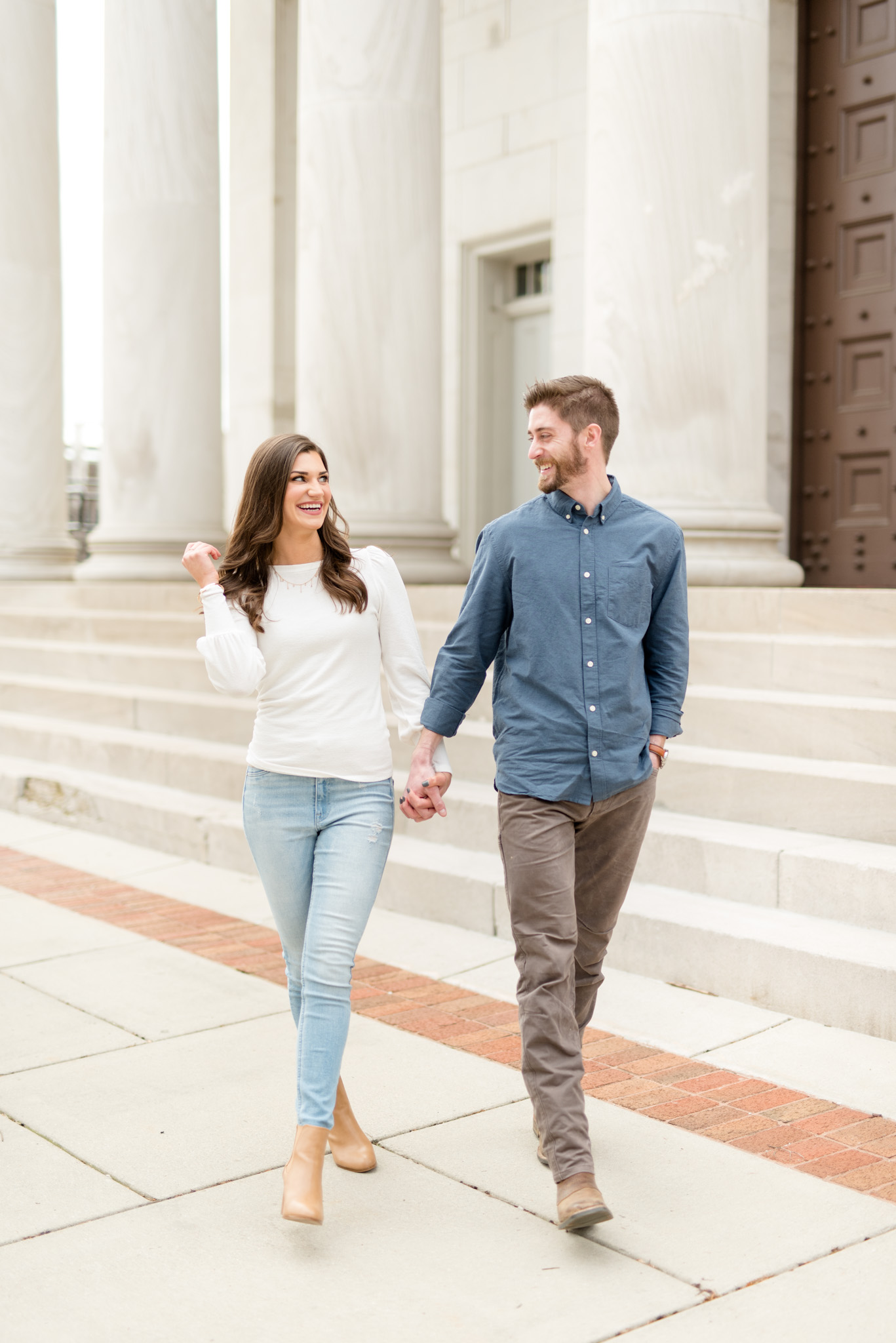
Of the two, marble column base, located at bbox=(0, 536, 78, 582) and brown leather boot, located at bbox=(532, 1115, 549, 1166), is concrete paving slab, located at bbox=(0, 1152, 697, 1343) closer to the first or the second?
brown leather boot, located at bbox=(532, 1115, 549, 1166)

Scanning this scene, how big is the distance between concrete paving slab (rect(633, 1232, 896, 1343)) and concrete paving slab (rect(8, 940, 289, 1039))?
2510mm

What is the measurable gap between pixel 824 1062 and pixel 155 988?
2.58 metres

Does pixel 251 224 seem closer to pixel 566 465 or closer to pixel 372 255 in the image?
pixel 372 255

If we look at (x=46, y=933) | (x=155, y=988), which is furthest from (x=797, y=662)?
(x=46, y=933)

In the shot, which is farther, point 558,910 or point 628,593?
point 628,593

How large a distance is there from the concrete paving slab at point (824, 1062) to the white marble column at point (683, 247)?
3.22 m

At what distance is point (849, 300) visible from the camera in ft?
33.6

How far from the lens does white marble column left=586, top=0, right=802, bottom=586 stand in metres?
7.14

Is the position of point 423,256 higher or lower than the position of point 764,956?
higher

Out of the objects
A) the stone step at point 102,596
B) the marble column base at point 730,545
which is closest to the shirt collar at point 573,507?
the marble column base at point 730,545

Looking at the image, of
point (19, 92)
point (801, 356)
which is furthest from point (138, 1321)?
point (19, 92)

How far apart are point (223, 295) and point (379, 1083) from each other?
12.4 meters

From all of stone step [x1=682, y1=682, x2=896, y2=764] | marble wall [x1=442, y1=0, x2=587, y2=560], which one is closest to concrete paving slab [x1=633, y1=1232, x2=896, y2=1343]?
stone step [x1=682, y1=682, x2=896, y2=764]

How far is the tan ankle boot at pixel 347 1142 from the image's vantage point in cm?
381
